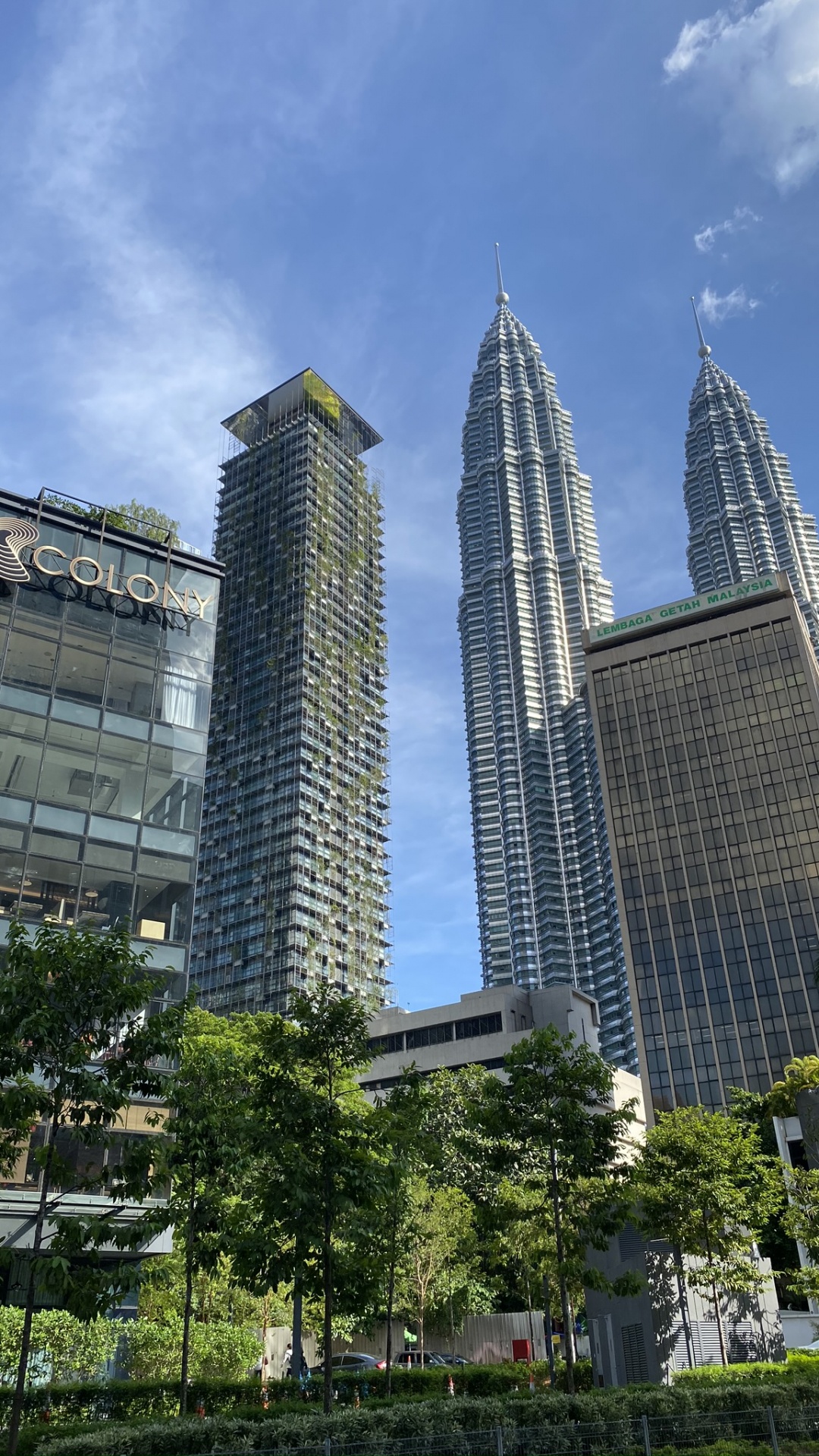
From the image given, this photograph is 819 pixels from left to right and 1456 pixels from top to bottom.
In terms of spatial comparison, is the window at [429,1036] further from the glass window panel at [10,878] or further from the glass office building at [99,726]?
the glass window panel at [10,878]

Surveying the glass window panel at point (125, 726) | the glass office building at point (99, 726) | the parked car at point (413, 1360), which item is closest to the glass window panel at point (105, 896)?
the glass office building at point (99, 726)

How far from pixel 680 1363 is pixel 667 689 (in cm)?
11405

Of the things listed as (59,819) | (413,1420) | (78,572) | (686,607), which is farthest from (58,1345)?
(686,607)

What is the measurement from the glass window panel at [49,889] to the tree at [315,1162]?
13.7 m

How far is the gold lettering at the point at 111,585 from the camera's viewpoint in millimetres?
42875

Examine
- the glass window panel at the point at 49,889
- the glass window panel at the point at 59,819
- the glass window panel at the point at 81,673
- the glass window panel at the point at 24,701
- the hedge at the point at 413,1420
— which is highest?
the glass window panel at the point at 81,673

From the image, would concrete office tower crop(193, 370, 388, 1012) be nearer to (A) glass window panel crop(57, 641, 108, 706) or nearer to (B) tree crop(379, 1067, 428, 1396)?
(A) glass window panel crop(57, 641, 108, 706)

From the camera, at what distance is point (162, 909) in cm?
3891

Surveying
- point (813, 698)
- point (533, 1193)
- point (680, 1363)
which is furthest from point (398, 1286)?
point (813, 698)

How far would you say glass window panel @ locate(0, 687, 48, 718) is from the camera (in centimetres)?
3841

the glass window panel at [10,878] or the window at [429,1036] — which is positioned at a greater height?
the window at [429,1036]

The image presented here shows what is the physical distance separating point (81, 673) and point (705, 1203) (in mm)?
30039

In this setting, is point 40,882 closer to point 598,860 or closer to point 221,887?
point 221,887

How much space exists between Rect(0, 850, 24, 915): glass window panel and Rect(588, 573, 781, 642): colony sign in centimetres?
11855
